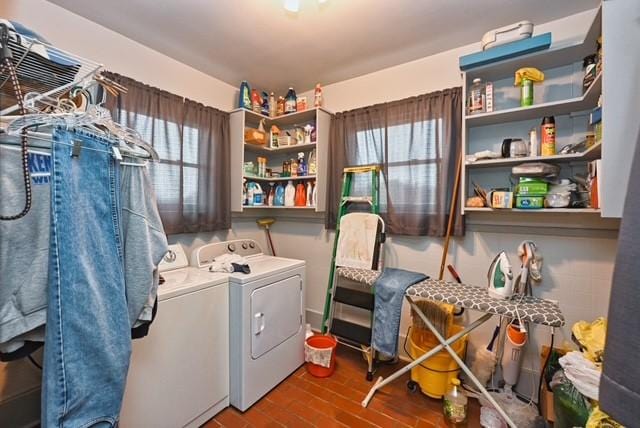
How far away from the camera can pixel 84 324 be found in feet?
2.38

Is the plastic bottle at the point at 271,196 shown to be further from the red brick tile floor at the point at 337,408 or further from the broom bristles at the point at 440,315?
the broom bristles at the point at 440,315

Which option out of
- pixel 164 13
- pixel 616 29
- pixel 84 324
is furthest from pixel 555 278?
pixel 164 13

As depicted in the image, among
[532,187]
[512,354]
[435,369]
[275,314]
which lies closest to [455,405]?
[435,369]

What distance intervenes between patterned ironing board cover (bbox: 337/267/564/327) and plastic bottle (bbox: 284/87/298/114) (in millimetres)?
1987

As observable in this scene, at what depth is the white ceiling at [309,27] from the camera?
165 centimetres

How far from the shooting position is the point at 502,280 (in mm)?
1463

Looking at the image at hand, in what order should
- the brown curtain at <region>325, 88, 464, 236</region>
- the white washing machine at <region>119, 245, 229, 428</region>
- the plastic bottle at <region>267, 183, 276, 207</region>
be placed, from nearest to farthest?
the white washing machine at <region>119, 245, 229, 428</region>
the brown curtain at <region>325, 88, 464, 236</region>
the plastic bottle at <region>267, 183, 276, 207</region>

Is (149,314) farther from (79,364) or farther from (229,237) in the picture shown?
(229,237)

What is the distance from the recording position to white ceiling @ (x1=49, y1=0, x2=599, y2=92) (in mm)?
1650

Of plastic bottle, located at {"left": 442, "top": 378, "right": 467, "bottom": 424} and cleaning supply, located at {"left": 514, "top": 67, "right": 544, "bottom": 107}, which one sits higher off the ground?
cleaning supply, located at {"left": 514, "top": 67, "right": 544, "bottom": 107}

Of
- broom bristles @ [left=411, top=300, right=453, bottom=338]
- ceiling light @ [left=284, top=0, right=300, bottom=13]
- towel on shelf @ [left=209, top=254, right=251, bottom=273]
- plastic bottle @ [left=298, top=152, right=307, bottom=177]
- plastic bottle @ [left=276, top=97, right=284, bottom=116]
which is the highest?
ceiling light @ [left=284, top=0, right=300, bottom=13]

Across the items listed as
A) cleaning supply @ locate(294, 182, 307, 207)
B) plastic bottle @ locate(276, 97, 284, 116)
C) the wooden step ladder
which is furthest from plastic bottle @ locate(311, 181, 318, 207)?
plastic bottle @ locate(276, 97, 284, 116)

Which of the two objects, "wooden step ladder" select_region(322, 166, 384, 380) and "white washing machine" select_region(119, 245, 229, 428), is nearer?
"white washing machine" select_region(119, 245, 229, 428)

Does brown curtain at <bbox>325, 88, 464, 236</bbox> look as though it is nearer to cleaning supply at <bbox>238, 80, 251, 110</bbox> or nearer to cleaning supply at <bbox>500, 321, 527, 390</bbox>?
cleaning supply at <bbox>500, 321, 527, 390</bbox>
